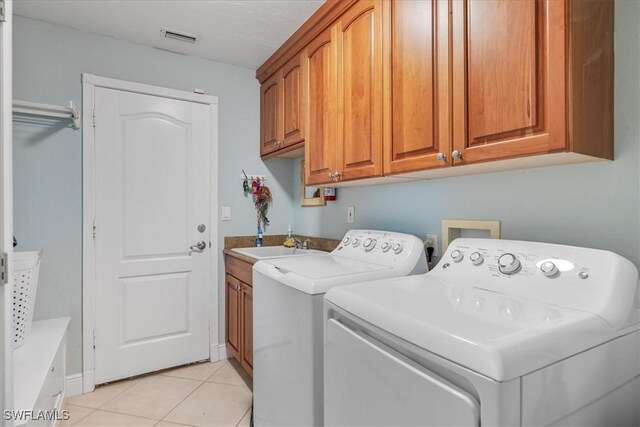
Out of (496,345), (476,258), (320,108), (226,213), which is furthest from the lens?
(226,213)

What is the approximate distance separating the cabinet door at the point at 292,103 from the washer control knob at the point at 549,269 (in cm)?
156

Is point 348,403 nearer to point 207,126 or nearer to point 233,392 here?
point 233,392

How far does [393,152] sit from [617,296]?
912 mm

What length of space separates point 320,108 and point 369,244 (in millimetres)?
865

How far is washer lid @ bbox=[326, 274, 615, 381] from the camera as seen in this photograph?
2.08 feet

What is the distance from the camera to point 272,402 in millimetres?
1490

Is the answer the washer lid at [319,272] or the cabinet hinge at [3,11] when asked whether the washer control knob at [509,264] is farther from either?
the cabinet hinge at [3,11]

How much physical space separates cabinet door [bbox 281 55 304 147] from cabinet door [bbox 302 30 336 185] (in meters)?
0.10

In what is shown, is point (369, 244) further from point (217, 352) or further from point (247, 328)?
point (217, 352)

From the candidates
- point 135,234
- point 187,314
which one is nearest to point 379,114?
point 135,234

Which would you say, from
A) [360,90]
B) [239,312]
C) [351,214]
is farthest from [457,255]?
[239,312]

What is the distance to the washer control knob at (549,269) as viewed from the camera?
981 mm

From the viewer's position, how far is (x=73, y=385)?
2.17 metres

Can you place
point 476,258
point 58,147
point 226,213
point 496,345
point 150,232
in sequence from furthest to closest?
point 226,213, point 150,232, point 58,147, point 476,258, point 496,345
